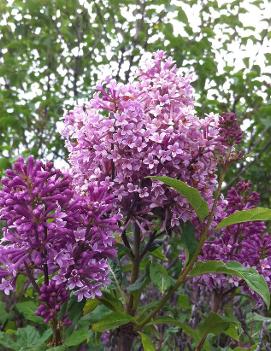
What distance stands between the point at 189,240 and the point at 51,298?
51cm

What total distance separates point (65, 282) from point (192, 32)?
2.69 m

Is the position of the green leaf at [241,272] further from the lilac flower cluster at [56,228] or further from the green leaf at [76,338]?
the green leaf at [76,338]

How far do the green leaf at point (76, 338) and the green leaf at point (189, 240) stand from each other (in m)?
0.43

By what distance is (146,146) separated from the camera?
1.79m

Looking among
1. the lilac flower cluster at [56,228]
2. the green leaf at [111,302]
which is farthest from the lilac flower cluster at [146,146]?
the green leaf at [111,302]

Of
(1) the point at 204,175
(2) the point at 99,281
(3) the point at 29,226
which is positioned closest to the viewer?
(3) the point at 29,226

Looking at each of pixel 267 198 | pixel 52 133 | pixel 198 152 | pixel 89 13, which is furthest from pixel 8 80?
pixel 198 152

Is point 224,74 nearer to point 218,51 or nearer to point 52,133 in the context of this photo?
point 218,51

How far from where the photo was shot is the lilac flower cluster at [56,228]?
5.28ft

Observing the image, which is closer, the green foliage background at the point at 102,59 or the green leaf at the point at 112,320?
the green leaf at the point at 112,320

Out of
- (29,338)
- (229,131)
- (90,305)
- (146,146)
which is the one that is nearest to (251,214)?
(229,131)

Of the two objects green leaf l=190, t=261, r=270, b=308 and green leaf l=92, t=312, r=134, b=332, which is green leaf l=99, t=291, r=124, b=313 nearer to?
green leaf l=92, t=312, r=134, b=332

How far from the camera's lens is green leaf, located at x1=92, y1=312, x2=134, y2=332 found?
5.83 ft

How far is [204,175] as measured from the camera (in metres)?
1.86
